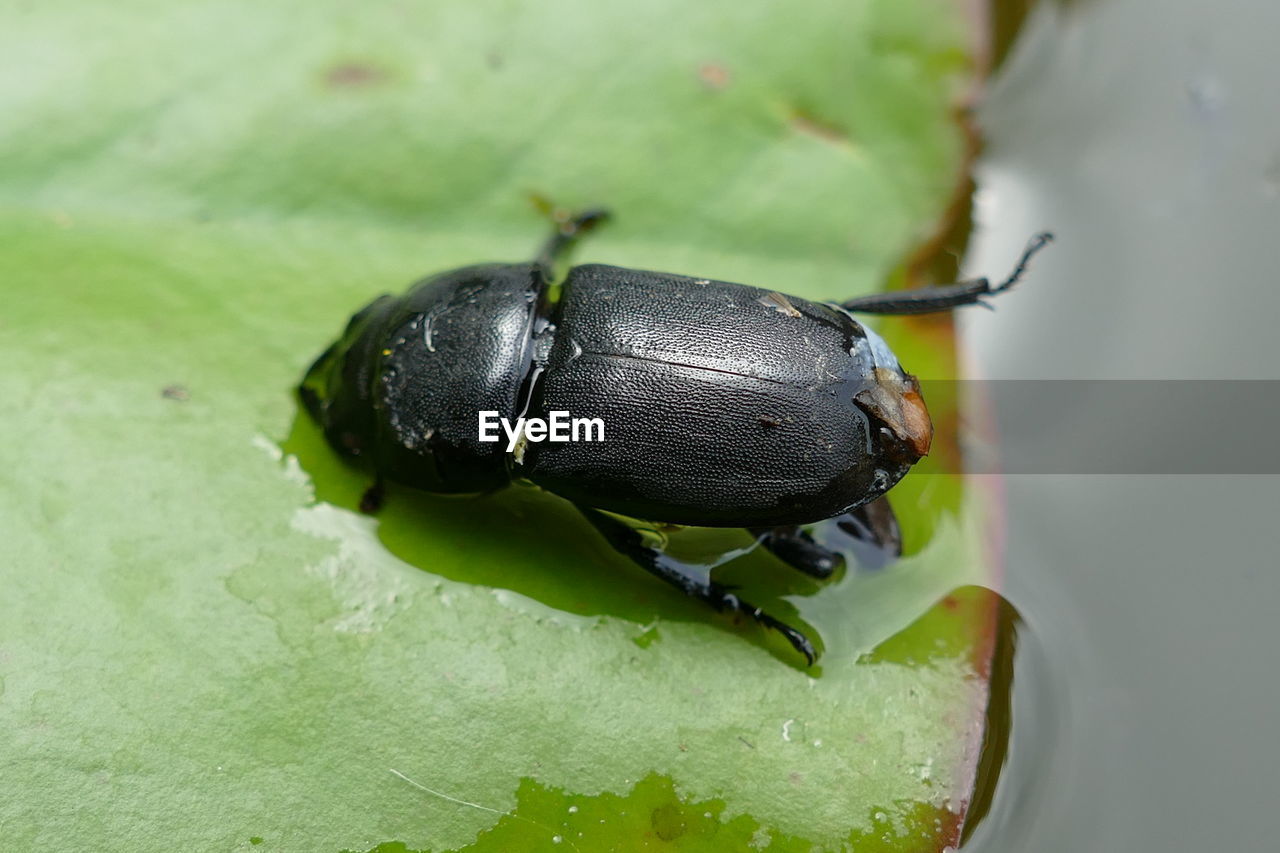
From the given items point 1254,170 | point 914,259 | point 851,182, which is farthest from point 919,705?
point 1254,170

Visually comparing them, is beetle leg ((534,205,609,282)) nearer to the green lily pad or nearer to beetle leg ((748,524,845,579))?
the green lily pad

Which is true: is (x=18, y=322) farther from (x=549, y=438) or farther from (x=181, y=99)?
(x=549, y=438)

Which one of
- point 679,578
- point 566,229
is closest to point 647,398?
point 679,578

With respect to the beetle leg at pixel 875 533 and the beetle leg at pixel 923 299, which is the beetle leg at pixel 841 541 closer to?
the beetle leg at pixel 875 533

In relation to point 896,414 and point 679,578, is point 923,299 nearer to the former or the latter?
point 896,414

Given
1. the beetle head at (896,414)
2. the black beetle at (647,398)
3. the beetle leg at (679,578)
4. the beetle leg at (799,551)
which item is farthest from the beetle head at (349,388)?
the beetle head at (896,414)


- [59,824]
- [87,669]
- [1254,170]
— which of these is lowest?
[59,824]
